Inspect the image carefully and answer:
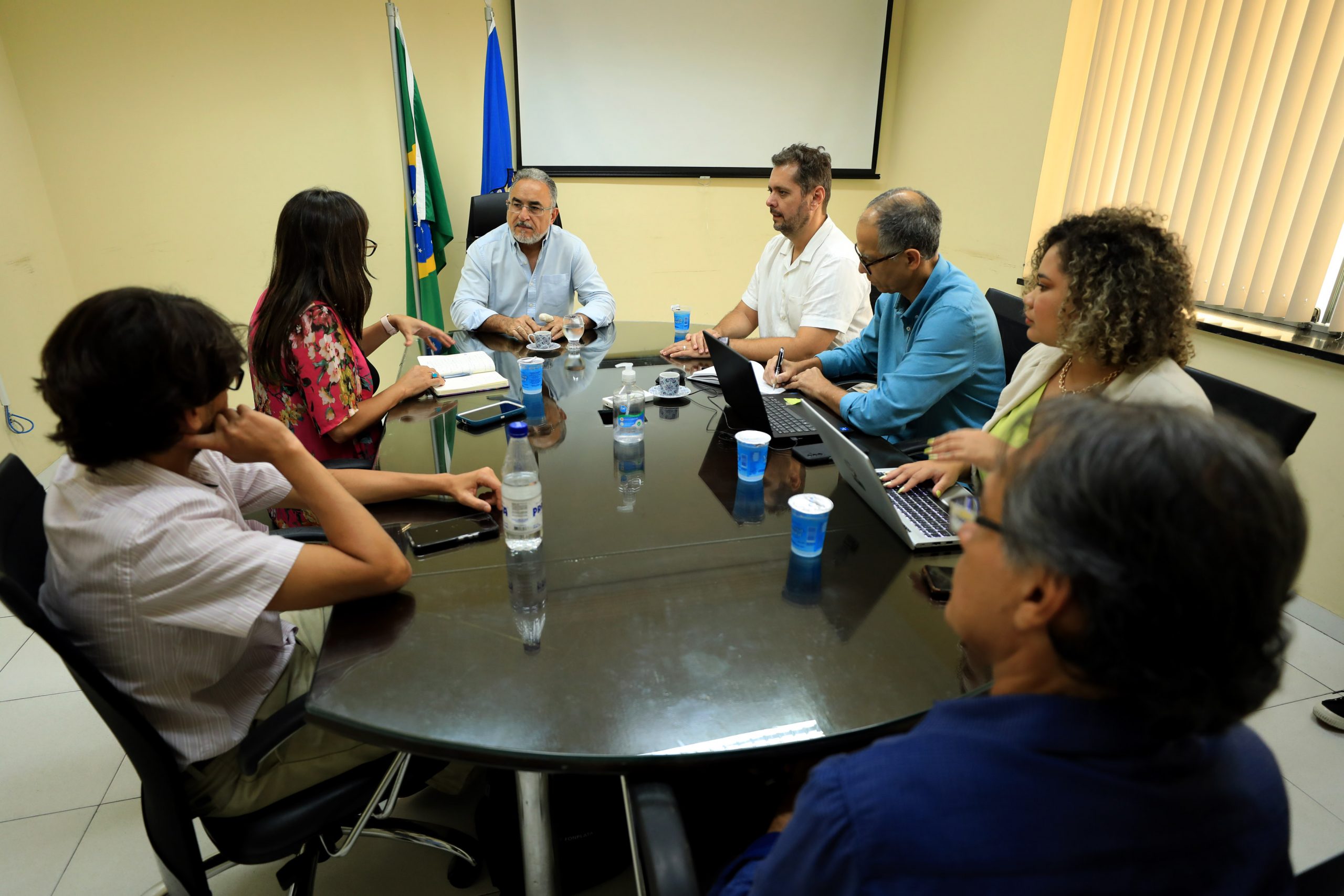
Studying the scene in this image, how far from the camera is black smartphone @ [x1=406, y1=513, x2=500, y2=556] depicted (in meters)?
1.30

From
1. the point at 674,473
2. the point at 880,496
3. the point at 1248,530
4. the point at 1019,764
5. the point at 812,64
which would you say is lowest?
the point at 674,473

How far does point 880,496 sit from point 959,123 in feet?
11.5

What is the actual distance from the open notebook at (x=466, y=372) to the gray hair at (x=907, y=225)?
3.97 ft

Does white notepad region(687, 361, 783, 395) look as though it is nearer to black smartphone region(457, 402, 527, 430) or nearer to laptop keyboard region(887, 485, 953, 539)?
black smartphone region(457, 402, 527, 430)

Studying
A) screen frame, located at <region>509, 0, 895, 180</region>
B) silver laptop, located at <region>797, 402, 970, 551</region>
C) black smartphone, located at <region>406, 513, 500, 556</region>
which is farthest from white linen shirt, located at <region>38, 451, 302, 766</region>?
screen frame, located at <region>509, 0, 895, 180</region>

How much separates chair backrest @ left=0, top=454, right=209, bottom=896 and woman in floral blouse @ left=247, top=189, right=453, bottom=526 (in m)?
0.69

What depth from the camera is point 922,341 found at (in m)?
2.01

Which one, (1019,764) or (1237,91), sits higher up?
(1237,91)

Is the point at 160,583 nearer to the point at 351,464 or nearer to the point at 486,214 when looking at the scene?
the point at 351,464

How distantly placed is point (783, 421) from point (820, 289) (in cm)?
99

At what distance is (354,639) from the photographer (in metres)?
1.05

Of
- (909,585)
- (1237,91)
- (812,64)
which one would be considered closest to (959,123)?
(812,64)

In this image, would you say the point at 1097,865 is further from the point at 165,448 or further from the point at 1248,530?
the point at 165,448

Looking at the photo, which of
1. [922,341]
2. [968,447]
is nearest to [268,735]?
[968,447]
